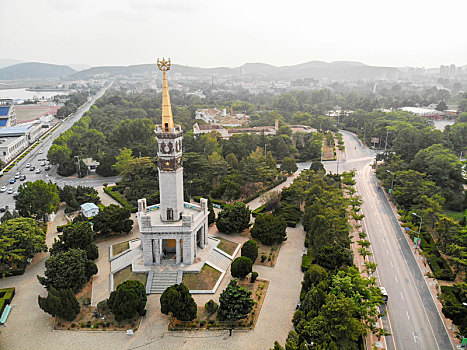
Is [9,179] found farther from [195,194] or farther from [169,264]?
[169,264]

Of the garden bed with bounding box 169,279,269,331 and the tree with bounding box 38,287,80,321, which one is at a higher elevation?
the tree with bounding box 38,287,80,321

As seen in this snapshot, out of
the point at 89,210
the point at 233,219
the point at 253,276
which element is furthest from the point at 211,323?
the point at 89,210

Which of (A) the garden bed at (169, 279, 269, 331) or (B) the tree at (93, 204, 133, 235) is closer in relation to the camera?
(A) the garden bed at (169, 279, 269, 331)

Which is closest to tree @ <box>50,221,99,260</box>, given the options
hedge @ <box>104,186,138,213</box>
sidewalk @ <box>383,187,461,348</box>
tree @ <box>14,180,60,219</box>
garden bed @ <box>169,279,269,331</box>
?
tree @ <box>14,180,60,219</box>

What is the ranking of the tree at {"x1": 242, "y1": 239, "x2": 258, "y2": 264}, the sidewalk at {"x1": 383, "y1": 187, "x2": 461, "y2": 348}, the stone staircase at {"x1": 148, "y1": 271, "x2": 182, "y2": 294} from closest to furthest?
the sidewalk at {"x1": 383, "y1": 187, "x2": 461, "y2": 348}, the stone staircase at {"x1": 148, "y1": 271, "x2": 182, "y2": 294}, the tree at {"x1": 242, "y1": 239, "x2": 258, "y2": 264}

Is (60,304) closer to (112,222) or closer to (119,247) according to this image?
(119,247)

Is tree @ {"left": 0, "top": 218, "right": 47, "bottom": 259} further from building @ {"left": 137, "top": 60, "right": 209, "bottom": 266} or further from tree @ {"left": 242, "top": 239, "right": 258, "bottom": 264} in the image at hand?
tree @ {"left": 242, "top": 239, "right": 258, "bottom": 264}

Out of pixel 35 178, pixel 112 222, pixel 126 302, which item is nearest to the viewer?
pixel 126 302
